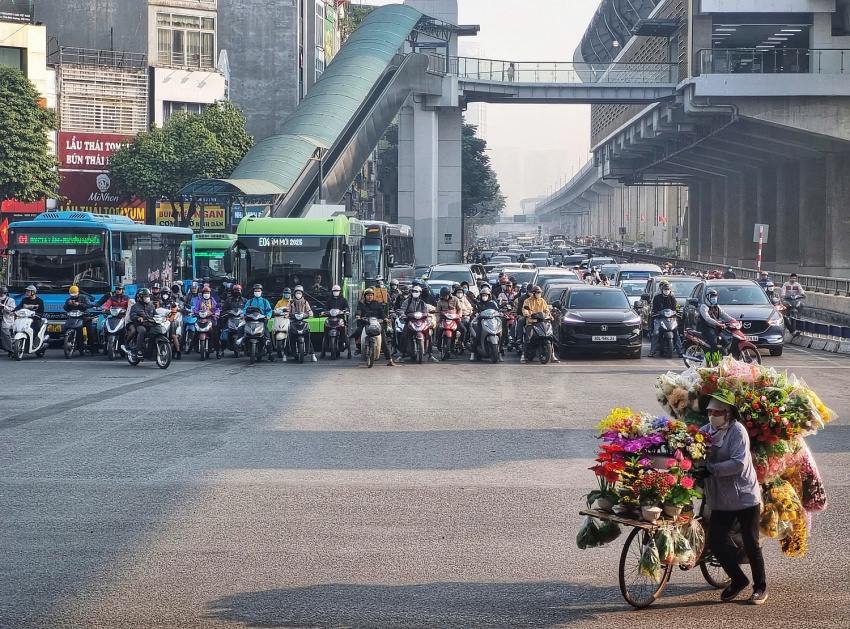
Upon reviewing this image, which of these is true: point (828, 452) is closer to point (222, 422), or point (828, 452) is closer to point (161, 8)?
point (222, 422)

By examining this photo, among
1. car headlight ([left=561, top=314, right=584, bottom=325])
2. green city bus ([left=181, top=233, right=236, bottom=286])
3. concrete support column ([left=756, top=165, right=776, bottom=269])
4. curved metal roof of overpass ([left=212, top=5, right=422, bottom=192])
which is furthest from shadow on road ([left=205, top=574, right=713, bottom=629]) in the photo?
concrete support column ([left=756, top=165, right=776, bottom=269])

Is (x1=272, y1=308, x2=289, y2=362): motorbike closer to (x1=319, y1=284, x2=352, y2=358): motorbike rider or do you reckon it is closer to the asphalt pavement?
(x1=319, y1=284, x2=352, y2=358): motorbike rider

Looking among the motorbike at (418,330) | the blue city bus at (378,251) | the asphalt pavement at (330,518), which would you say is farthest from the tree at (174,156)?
the asphalt pavement at (330,518)

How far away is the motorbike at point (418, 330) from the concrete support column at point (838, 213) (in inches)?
1704

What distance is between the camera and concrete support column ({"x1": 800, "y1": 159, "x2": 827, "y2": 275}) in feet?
226

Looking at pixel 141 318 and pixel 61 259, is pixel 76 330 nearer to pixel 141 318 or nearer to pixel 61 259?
pixel 61 259

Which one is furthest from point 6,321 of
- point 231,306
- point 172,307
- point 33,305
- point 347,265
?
point 347,265

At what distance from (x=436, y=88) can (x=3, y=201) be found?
955 inches

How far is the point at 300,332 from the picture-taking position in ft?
79.9

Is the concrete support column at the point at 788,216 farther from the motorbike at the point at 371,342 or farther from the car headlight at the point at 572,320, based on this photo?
the motorbike at the point at 371,342

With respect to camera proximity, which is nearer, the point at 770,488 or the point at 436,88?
the point at 770,488

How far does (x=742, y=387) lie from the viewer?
7.09 metres

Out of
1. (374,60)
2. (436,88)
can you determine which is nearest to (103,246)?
(374,60)

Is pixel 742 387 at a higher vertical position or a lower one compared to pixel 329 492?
higher
